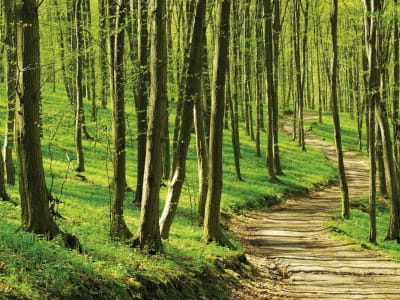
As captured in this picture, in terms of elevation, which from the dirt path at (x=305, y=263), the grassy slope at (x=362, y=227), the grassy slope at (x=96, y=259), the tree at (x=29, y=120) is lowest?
the grassy slope at (x=362, y=227)

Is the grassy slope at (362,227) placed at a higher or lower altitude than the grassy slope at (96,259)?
lower

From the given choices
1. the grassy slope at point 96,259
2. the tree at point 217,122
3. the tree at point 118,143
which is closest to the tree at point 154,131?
the grassy slope at point 96,259

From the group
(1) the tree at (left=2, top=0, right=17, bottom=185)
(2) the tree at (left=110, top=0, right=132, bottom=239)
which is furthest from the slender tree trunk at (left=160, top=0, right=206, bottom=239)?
(1) the tree at (left=2, top=0, right=17, bottom=185)

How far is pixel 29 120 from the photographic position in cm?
630

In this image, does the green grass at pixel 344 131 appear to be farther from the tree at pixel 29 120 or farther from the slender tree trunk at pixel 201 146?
the tree at pixel 29 120

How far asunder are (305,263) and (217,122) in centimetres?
433

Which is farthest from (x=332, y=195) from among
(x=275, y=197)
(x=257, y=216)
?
(x=257, y=216)

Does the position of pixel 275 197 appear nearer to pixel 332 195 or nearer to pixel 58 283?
Result: pixel 332 195

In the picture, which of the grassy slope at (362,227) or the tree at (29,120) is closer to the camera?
the tree at (29,120)

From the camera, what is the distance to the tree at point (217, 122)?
10234mm

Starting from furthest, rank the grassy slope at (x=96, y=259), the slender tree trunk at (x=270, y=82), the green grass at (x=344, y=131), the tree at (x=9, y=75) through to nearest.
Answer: the green grass at (x=344, y=131), the slender tree trunk at (x=270, y=82), the tree at (x=9, y=75), the grassy slope at (x=96, y=259)

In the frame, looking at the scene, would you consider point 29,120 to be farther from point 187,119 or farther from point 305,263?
point 305,263

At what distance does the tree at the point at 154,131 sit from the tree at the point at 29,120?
6.38ft

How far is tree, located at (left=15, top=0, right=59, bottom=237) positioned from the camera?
20.4ft
